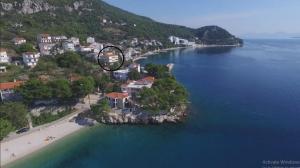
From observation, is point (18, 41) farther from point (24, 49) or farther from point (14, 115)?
point (14, 115)

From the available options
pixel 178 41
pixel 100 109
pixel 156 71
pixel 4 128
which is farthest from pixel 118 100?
pixel 178 41

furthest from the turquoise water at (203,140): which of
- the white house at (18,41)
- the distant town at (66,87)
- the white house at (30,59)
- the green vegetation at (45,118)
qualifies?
the white house at (18,41)

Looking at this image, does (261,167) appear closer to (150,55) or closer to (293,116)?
(293,116)

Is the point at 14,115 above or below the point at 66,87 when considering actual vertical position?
below

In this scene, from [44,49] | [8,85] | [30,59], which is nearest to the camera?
[8,85]

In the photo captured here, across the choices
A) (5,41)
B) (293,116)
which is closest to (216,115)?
(293,116)

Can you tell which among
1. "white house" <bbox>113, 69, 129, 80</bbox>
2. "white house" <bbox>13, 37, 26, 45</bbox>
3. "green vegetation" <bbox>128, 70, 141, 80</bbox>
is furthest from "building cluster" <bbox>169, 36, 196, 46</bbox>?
"green vegetation" <bbox>128, 70, 141, 80</bbox>

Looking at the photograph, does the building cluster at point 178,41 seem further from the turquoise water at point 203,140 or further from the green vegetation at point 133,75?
the turquoise water at point 203,140
